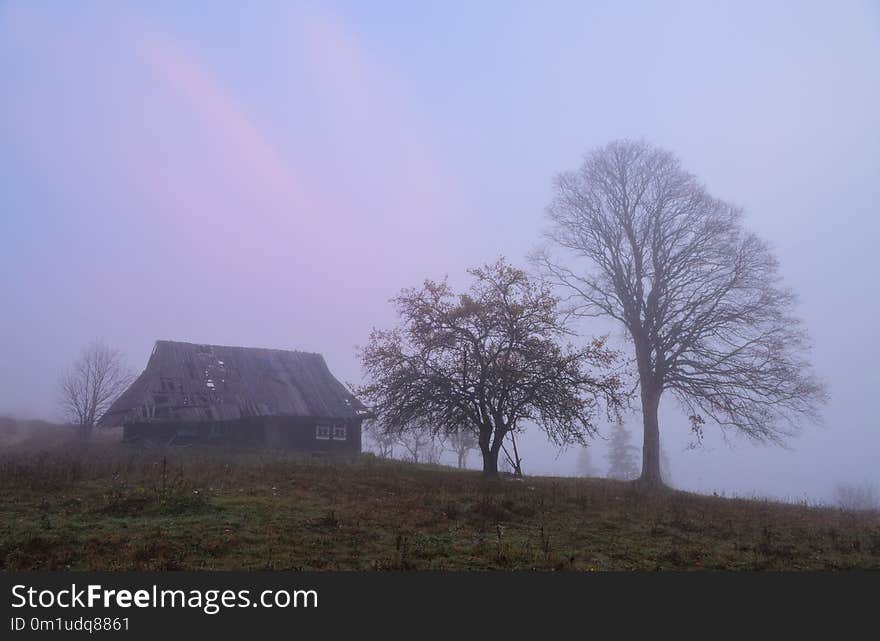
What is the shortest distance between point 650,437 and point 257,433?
24.8 meters

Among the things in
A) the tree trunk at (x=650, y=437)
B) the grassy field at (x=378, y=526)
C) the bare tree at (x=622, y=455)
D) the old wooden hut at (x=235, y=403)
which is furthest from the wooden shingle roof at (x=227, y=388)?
the bare tree at (x=622, y=455)

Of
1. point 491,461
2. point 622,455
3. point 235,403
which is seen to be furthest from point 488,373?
point 622,455

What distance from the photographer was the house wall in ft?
119

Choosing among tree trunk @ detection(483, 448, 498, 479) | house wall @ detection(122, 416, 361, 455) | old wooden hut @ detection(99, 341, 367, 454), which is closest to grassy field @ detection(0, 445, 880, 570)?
tree trunk @ detection(483, 448, 498, 479)

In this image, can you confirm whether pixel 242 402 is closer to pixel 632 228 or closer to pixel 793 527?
pixel 632 228

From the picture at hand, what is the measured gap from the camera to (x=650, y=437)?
25.1m

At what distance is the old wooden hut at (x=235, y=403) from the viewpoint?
3638 centimetres

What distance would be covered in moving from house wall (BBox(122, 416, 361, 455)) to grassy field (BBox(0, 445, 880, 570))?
16.1 m

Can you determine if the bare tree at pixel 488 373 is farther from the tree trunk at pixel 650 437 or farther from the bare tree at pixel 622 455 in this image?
the bare tree at pixel 622 455

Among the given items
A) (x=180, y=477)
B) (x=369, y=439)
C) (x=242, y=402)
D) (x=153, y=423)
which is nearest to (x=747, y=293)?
(x=180, y=477)

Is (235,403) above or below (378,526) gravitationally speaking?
above

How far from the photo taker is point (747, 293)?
2361cm

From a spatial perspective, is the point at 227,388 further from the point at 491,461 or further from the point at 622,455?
the point at 622,455

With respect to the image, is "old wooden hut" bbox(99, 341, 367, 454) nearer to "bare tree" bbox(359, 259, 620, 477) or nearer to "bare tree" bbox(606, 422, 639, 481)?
"bare tree" bbox(359, 259, 620, 477)
